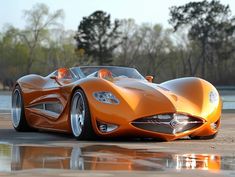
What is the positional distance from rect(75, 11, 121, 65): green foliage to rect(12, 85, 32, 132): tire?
301 ft

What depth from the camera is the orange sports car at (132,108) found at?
849 cm

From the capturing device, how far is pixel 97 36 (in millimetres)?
104938

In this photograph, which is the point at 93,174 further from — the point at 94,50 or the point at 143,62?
the point at 143,62

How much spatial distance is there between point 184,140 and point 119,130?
1230 millimetres

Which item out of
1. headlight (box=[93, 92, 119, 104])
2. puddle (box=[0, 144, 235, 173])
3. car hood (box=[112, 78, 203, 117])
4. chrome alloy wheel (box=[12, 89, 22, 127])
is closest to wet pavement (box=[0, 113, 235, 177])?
puddle (box=[0, 144, 235, 173])

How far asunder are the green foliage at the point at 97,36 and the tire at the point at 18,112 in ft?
301

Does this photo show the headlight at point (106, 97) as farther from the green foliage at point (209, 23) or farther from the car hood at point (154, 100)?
the green foliage at point (209, 23)

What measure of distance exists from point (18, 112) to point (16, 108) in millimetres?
180

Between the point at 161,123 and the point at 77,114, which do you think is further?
the point at 77,114

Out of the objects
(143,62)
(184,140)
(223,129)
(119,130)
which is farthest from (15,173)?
(143,62)

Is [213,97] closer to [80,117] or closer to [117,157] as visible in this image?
[80,117]

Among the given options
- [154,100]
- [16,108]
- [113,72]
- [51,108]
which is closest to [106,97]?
[154,100]

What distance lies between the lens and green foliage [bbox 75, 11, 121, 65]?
103750mm

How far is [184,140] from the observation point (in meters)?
9.15
